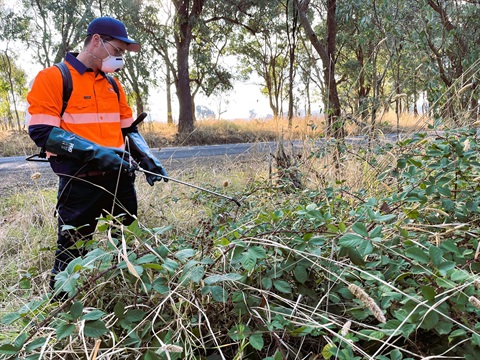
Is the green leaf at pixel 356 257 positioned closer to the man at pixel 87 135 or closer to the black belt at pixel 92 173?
the man at pixel 87 135

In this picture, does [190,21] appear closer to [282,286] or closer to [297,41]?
[297,41]

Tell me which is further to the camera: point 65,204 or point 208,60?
point 208,60

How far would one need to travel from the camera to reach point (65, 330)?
33.3 inches

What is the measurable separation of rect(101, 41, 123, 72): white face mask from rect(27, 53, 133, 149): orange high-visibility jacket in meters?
0.06

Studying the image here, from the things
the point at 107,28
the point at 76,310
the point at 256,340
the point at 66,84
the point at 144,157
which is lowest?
the point at 256,340

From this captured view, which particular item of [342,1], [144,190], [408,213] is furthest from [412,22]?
[408,213]

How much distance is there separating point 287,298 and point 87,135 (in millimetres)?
1720

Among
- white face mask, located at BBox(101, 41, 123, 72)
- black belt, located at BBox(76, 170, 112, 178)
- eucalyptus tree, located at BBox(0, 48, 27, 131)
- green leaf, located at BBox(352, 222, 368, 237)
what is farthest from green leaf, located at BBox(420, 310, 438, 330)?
eucalyptus tree, located at BBox(0, 48, 27, 131)

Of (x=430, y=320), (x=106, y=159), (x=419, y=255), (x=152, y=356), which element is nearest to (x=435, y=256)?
(x=419, y=255)

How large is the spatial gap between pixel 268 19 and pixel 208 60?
342cm

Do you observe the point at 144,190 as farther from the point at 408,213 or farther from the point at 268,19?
the point at 268,19

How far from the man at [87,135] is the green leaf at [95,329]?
3.74 feet

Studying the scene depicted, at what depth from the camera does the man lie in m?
2.04

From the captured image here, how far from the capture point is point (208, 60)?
1631cm
